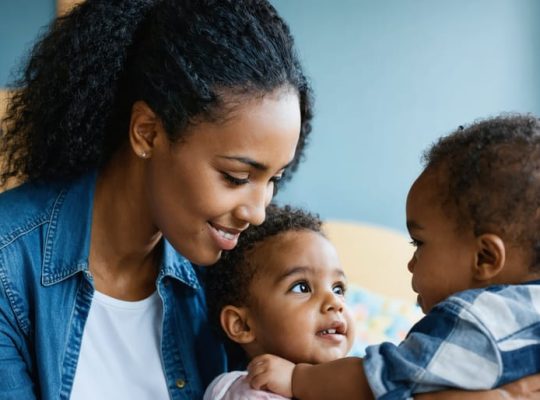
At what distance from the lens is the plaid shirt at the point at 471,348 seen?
121cm

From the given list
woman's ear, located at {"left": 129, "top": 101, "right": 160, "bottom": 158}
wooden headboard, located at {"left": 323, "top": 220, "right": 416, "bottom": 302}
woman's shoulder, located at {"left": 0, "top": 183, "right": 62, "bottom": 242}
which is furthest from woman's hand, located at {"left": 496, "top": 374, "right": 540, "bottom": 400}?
wooden headboard, located at {"left": 323, "top": 220, "right": 416, "bottom": 302}

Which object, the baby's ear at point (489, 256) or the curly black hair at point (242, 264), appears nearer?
the baby's ear at point (489, 256)

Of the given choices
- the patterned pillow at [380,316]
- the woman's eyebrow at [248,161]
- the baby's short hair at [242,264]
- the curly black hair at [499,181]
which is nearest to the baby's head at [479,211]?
the curly black hair at [499,181]

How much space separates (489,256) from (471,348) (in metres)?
0.17

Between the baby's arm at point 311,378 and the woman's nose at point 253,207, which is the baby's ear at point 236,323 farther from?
the woman's nose at point 253,207

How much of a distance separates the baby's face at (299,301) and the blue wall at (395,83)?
1.86 meters

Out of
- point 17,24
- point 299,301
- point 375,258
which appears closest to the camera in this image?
point 299,301

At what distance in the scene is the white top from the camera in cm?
160

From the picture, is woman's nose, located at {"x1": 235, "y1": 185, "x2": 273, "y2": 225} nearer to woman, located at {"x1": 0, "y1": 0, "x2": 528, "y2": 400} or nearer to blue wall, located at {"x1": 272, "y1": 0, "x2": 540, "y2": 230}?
woman, located at {"x1": 0, "y1": 0, "x2": 528, "y2": 400}

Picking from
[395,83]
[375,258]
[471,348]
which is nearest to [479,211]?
[471,348]

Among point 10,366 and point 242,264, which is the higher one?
point 242,264

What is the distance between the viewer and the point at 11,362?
4.89 feet

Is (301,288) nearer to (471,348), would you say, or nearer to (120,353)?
(120,353)

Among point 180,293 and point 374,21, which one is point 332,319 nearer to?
point 180,293
